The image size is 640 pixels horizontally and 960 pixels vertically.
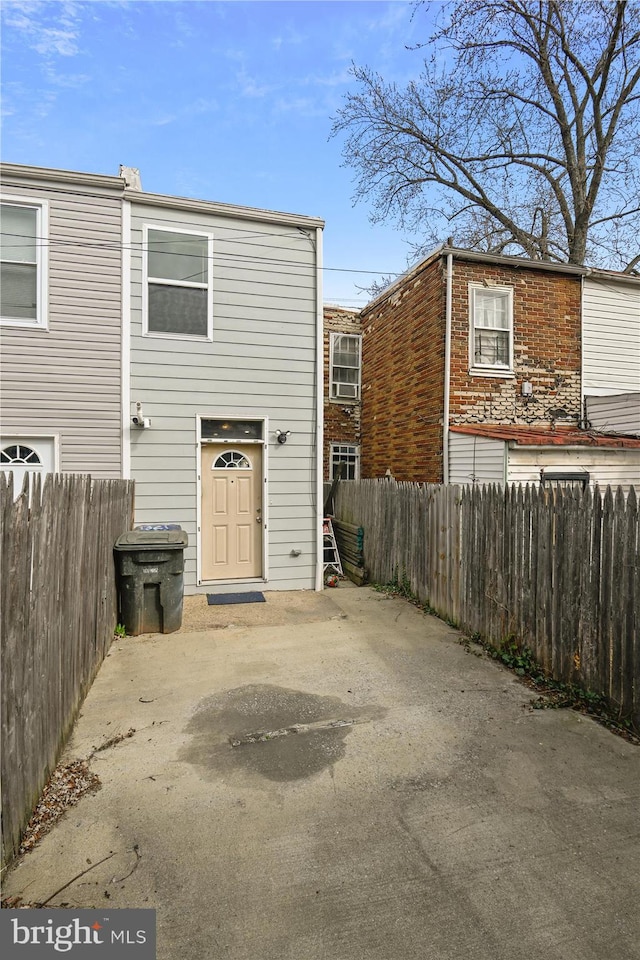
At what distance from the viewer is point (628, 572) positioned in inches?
145

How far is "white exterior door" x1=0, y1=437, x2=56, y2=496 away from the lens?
674 centimetres

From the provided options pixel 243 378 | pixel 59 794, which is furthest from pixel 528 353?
pixel 59 794

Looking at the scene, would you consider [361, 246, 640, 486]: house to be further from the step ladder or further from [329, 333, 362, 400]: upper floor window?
[329, 333, 362, 400]: upper floor window

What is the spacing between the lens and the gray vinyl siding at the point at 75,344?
267 inches

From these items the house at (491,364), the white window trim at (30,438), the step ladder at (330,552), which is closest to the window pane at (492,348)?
the house at (491,364)

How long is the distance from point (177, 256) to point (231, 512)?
12.8ft

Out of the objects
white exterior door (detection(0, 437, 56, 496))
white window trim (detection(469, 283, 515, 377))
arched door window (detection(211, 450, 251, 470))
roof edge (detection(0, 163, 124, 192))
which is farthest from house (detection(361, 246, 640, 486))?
white exterior door (detection(0, 437, 56, 496))

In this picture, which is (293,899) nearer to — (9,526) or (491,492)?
(9,526)

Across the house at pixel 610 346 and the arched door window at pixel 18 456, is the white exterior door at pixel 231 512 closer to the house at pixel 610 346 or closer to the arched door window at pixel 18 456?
the arched door window at pixel 18 456

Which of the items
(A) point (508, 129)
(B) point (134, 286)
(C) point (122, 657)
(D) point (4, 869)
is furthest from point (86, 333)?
(A) point (508, 129)

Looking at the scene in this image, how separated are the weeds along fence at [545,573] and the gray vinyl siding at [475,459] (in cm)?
175

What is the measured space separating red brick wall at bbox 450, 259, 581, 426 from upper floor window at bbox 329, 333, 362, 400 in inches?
185

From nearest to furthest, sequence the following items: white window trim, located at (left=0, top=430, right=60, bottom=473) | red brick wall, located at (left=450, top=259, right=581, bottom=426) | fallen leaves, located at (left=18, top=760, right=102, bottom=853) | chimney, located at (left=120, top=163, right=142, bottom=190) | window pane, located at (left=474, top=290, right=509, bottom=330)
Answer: fallen leaves, located at (left=18, top=760, right=102, bottom=853), white window trim, located at (left=0, top=430, right=60, bottom=473), chimney, located at (left=120, top=163, right=142, bottom=190), red brick wall, located at (left=450, top=259, right=581, bottom=426), window pane, located at (left=474, top=290, right=509, bottom=330)

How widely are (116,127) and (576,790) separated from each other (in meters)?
9.05
